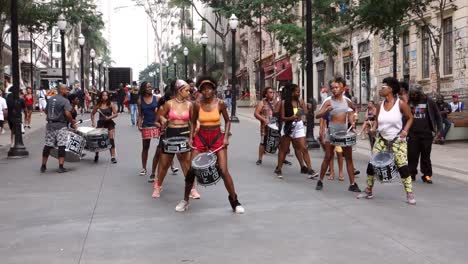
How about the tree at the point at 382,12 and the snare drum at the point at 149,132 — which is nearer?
the snare drum at the point at 149,132

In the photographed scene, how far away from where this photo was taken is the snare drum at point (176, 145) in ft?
28.6

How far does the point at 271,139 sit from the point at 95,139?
368 centimetres

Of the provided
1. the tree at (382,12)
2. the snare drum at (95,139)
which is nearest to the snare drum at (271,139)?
the snare drum at (95,139)

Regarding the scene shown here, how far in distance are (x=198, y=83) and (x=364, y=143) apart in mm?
10909

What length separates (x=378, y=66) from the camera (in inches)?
1258

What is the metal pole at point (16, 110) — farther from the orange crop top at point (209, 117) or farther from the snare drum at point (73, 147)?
the orange crop top at point (209, 117)

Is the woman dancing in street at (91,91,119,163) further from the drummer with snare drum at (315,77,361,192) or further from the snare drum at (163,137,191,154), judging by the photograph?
the drummer with snare drum at (315,77,361,192)

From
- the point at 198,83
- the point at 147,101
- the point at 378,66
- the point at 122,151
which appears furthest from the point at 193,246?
the point at 378,66

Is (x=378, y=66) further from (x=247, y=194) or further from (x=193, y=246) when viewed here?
(x=193, y=246)

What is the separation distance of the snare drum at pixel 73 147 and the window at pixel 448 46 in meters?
16.7

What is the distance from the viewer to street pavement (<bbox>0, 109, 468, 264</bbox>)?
584 cm

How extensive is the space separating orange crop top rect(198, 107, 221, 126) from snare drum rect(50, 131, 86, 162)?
4957 mm

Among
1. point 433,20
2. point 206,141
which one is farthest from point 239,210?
point 433,20

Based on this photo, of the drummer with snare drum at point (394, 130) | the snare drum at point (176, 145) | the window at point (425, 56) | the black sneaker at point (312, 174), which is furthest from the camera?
the window at point (425, 56)
